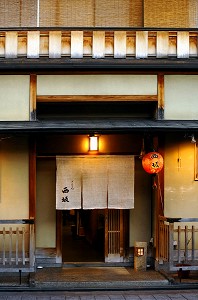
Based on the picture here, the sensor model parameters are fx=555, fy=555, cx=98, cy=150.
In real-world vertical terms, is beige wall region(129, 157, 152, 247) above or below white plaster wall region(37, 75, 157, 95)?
below

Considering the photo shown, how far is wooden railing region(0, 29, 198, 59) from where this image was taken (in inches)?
577

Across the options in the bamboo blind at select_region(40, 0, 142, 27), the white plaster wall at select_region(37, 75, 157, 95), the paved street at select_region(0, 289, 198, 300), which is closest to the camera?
the paved street at select_region(0, 289, 198, 300)

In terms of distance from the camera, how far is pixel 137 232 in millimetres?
16094

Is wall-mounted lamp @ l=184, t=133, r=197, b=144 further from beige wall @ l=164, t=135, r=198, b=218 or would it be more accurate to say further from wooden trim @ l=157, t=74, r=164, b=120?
wooden trim @ l=157, t=74, r=164, b=120

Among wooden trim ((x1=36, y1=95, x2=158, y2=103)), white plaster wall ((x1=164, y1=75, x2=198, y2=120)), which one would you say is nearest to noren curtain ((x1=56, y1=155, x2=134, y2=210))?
wooden trim ((x1=36, y1=95, x2=158, y2=103))

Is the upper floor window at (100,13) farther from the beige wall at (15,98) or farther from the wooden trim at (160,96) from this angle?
the beige wall at (15,98)

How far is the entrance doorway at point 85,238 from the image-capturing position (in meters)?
17.0

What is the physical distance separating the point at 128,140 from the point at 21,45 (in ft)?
13.4

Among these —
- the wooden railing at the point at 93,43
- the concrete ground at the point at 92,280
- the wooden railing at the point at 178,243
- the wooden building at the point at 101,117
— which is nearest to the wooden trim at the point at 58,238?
the wooden building at the point at 101,117

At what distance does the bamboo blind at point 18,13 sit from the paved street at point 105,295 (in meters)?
7.15

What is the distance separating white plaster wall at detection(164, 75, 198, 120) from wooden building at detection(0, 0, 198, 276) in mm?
27

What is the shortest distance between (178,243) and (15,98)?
18.4 feet

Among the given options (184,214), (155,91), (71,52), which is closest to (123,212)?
(184,214)

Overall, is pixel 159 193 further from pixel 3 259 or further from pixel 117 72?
pixel 3 259
